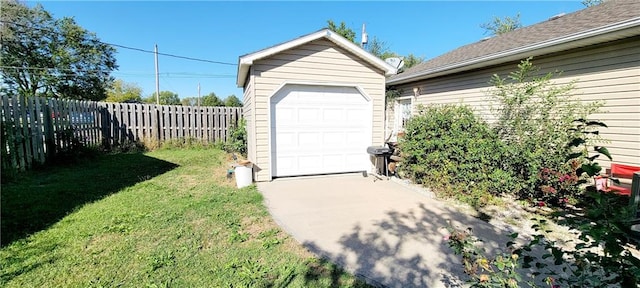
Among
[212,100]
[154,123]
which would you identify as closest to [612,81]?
[154,123]

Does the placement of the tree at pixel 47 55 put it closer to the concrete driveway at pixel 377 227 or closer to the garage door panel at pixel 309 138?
the garage door panel at pixel 309 138

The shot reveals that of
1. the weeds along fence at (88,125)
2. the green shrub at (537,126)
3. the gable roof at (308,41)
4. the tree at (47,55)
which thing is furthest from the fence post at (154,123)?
the tree at (47,55)

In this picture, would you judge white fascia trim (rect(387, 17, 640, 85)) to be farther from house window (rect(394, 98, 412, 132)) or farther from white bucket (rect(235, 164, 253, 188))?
white bucket (rect(235, 164, 253, 188))

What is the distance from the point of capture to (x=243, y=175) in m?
5.78

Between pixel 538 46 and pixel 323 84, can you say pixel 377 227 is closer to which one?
pixel 323 84

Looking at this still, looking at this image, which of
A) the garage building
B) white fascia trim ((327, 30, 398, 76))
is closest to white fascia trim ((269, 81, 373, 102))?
the garage building

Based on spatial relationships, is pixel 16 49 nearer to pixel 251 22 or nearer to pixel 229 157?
pixel 251 22

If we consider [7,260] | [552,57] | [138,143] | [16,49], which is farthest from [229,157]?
[16,49]

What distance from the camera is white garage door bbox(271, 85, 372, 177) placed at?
644 centimetres

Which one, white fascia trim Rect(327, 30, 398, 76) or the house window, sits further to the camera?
the house window

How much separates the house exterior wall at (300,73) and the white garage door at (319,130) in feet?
0.73

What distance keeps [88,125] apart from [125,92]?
4480cm

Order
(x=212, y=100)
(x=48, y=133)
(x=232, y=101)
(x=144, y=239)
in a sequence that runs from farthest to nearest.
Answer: (x=232, y=101) < (x=212, y=100) < (x=48, y=133) < (x=144, y=239)

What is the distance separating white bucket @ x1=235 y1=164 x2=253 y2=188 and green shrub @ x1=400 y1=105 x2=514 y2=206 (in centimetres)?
348
